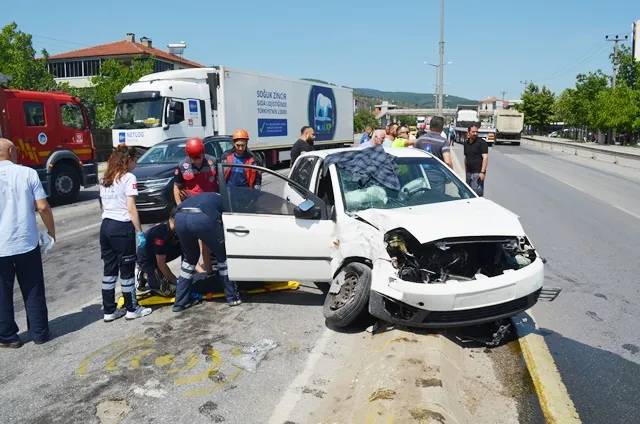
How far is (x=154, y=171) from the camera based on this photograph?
35.3ft

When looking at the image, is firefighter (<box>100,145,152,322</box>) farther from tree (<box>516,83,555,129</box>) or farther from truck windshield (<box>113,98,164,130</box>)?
tree (<box>516,83,555,129</box>)

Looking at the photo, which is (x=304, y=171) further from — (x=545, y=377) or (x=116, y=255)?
(x=545, y=377)

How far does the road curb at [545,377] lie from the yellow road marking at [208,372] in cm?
237

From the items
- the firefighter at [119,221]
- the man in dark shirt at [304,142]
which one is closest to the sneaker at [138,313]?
the firefighter at [119,221]

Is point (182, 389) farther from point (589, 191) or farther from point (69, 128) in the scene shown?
point (589, 191)

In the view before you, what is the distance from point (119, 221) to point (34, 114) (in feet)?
32.4

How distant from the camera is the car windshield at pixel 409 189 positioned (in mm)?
5266

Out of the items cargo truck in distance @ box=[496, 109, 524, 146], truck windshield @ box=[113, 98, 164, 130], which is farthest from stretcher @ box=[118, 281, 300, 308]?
cargo truck in distance @ box=[496, 109, 524, 146]

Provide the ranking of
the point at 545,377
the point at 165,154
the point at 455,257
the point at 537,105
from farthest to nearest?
the point at 537,105 → the point at 165,154 → the point at 455,257 → the point at 545,377

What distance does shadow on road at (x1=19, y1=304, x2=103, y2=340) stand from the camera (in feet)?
16.7

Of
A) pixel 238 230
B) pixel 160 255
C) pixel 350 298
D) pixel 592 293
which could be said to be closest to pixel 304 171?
pixel 238 230

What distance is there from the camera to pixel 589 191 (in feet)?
49.8

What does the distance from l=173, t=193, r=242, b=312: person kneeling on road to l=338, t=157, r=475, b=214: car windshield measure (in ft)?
4.18

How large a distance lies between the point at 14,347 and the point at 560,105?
279 ft
